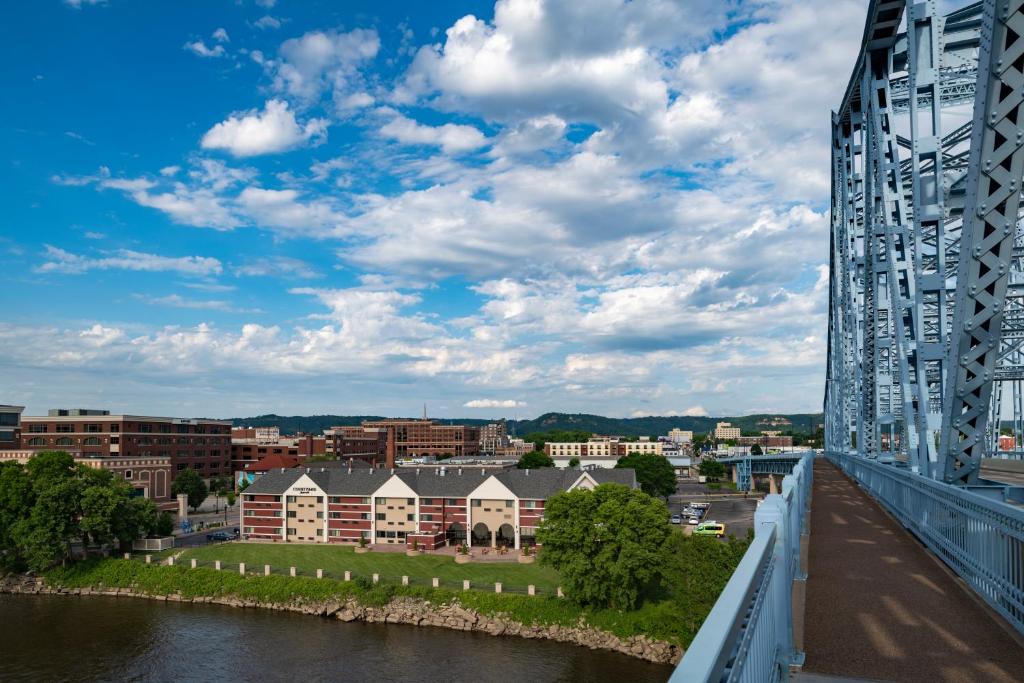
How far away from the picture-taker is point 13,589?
59.5 m

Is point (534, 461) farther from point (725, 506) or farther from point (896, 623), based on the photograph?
point (896, 623)

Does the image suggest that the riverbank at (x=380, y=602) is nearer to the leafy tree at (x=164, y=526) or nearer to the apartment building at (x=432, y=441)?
the leafy tree at (x=164, y=526)

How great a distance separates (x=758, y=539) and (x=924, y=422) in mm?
13978

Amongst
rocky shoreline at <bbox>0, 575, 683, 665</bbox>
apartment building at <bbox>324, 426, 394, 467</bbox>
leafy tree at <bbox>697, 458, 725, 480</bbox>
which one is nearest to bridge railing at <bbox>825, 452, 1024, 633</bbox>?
rocky shoreline at <bbox>0, 575, 683, 665</bbox>

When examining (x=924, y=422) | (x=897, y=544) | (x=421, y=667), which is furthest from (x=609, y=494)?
(x=897, y=544)

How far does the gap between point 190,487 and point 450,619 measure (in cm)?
5530

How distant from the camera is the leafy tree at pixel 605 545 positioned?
44.8 metres

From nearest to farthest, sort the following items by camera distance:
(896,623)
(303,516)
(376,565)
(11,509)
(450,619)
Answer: (896,623), (450,619), (376,565), (11,509), (303,516)

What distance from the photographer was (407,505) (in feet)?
223

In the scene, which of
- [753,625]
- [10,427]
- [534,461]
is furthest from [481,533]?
A: [10,427]

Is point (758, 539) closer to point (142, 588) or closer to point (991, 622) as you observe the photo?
point (991, 622)

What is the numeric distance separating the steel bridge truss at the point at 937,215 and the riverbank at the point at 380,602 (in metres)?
19.0

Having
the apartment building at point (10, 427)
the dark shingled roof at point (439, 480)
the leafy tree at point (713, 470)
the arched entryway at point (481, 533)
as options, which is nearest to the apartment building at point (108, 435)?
the apartment building at point (10, 427)

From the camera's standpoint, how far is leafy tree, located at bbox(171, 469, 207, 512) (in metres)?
89.2
